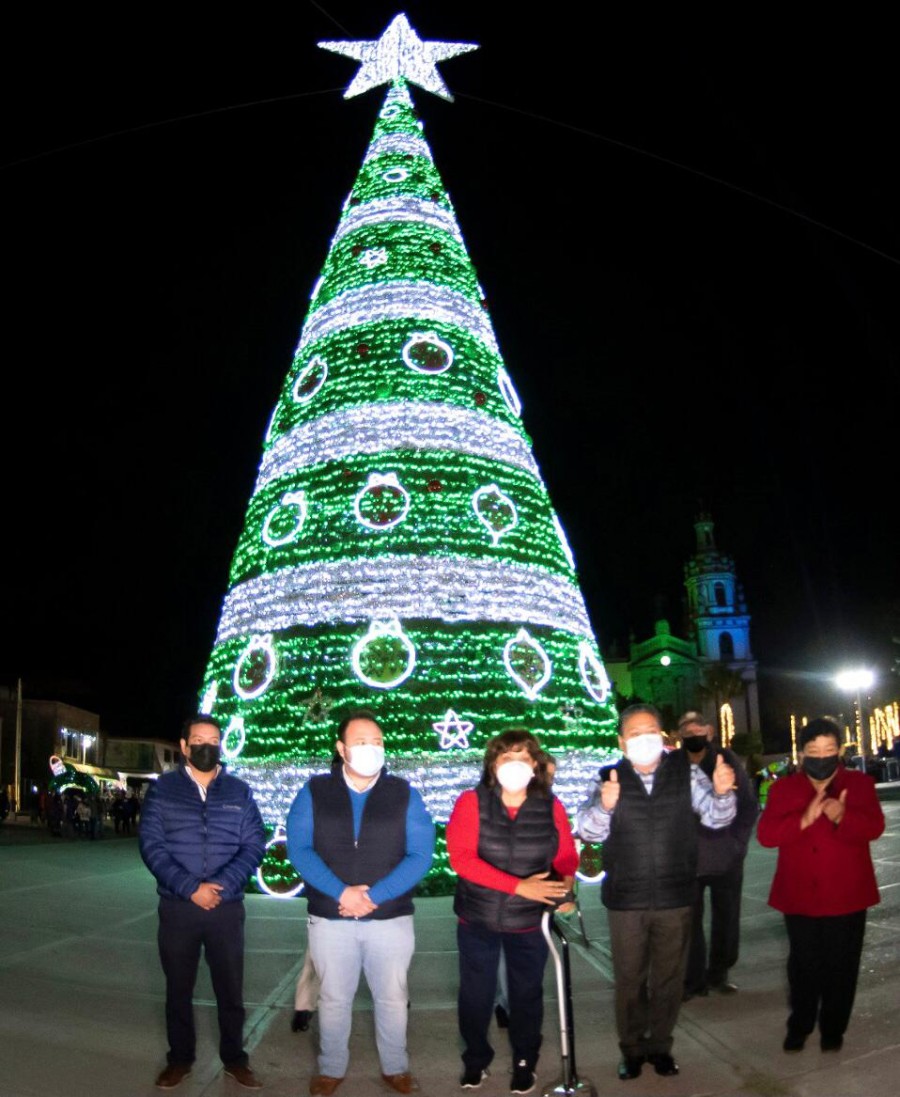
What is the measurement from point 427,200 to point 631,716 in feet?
28.7

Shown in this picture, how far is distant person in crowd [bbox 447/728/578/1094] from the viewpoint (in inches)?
159

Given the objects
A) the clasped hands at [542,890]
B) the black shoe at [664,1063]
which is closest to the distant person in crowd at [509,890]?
the clasped hands at [542,890]

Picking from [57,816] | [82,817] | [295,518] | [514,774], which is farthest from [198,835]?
[57,816]

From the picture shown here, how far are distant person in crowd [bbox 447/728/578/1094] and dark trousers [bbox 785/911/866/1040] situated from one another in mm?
1180

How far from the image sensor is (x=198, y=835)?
4.38 meters

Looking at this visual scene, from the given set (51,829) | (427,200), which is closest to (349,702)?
(427,200)

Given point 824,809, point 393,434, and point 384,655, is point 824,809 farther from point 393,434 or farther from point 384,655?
point 393,434

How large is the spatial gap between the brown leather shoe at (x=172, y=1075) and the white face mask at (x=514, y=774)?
5.97 ft

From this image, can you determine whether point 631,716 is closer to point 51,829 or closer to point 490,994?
point 490,994

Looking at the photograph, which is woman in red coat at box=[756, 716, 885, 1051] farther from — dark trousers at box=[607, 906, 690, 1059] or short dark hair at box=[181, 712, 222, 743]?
short dark hair at box=[181, 712, 222, 743]

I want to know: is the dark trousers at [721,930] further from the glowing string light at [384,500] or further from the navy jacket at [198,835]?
the glowing string light at [384,500]

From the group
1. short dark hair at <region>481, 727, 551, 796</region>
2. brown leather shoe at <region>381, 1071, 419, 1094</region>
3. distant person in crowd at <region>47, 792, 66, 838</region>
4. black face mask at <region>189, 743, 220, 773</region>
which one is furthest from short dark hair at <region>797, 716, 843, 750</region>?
distant person in crowd at <region>47, 792, 66, 838</region>

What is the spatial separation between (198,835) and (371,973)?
0.97m

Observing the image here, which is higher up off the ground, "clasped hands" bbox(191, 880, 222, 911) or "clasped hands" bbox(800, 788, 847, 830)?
"clasped hands" bbox(800, 788, 847, 830)
